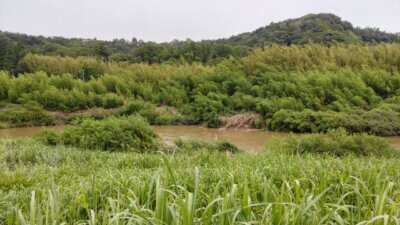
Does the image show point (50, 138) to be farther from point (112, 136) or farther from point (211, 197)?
point (211, 197)

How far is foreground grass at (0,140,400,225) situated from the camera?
1.56 m

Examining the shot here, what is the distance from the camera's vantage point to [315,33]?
2942 centimetres

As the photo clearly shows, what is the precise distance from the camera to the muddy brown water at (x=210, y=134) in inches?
469

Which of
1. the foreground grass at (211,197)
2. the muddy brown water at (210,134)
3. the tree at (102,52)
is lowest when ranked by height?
the muddy brown water at (210,134)

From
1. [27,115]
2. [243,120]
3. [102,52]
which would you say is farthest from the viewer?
[102,52]

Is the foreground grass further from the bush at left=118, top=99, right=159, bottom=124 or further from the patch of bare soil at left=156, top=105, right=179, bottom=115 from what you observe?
the patch of bare soil at left=156, top=105, right=179, bottom=115

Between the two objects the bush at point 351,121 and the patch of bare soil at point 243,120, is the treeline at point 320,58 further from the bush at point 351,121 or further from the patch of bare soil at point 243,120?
the bush at point 351,121

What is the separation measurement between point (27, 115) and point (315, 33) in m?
21.9

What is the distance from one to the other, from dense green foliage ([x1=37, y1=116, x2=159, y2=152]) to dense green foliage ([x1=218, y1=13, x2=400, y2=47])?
776 inches

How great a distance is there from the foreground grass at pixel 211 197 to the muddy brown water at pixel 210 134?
277 inches

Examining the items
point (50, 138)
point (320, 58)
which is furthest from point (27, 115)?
point (320, 58)

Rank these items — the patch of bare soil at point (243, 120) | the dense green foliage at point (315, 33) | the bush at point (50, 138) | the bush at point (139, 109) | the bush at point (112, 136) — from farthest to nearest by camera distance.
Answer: the dense green foliage at point (315, 33)
the bush at point (139, 109)
the patch of bare soil at point (243, 120)
the bush at point (50, 138)
the bush at point (112, 136)


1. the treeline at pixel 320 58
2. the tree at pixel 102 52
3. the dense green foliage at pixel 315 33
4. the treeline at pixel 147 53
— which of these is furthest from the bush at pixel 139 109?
the dense green foliage at pixel 315 33

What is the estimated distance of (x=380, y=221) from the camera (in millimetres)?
1446
